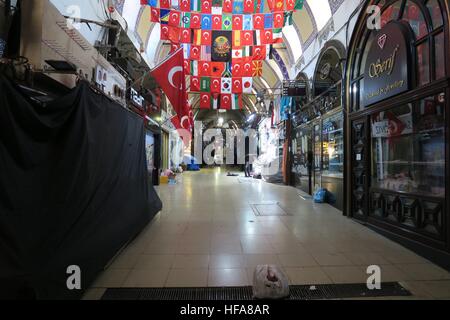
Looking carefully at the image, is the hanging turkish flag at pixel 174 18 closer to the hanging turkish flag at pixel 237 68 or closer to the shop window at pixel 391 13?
the hanging turkish flag at pixel 237 68

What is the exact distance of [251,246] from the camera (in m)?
3.36

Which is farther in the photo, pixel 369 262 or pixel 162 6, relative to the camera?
pixel 162 6

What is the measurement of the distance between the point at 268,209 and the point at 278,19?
17.7 feet

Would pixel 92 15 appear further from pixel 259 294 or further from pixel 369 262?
pixel 369 262

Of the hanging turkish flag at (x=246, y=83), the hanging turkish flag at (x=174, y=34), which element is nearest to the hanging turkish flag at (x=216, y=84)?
the hanging turkish flag at (x=246, y=83)

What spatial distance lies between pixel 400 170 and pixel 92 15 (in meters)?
6.24

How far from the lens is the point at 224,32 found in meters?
7.96

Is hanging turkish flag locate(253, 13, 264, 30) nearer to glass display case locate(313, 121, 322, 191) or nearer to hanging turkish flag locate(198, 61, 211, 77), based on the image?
hanging turkish flag locate(198, 61, 211, 77)

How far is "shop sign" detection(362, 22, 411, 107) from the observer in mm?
3420

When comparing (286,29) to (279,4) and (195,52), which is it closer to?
(279,4)

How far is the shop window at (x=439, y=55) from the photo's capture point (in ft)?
9.37

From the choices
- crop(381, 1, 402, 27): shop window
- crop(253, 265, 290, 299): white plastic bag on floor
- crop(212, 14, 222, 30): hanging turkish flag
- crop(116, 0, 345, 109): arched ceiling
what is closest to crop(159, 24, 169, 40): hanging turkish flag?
crop(116, 0, 345, 109): arched ceiling

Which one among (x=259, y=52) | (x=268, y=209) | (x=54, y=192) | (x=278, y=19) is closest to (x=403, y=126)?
(x=268, y=209)
